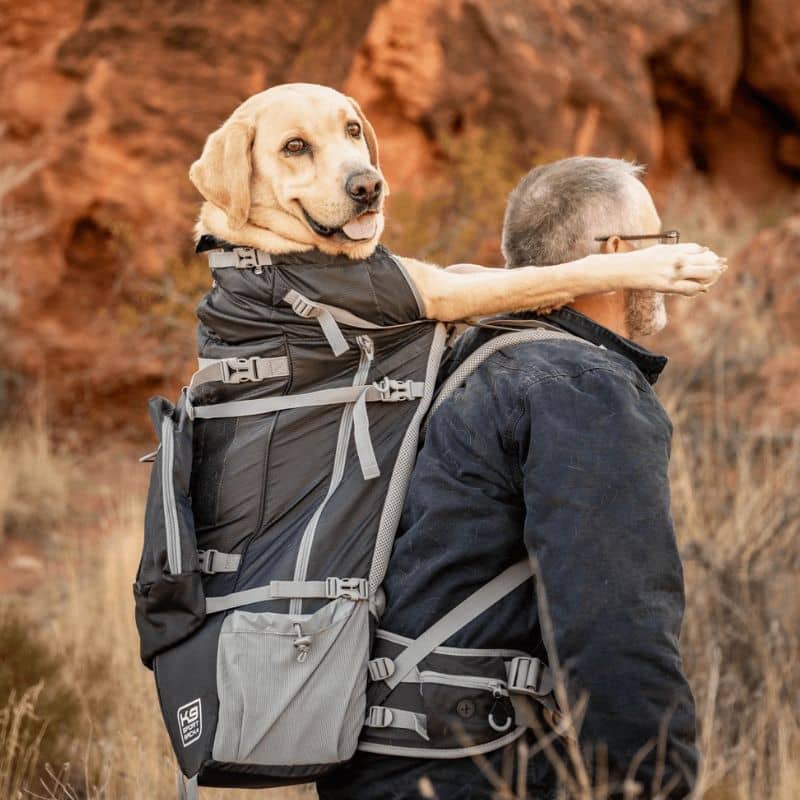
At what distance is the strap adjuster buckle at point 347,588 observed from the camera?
2096mm

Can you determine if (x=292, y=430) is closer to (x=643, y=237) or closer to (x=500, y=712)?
(x=500, y=712)

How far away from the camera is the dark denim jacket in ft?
6.30

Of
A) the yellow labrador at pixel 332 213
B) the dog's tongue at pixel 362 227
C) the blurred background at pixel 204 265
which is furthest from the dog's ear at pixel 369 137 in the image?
the blurred background at pixel 204 265

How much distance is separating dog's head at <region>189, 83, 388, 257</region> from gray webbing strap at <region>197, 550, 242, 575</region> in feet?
2.57

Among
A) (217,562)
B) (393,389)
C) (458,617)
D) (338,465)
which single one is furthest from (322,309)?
(458,617)

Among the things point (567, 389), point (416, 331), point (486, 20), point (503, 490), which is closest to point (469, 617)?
point (503, 490)

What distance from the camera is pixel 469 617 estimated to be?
2.10 meters

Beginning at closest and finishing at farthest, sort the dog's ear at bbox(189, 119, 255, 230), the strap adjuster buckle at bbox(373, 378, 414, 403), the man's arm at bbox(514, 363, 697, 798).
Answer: the man's arm at bbox(514, 363, 697, 798) → the strap adjuster buckle at bbox(373, 378, 414, 403) → the dog's ear at bbox(189, 119, 255, 230)

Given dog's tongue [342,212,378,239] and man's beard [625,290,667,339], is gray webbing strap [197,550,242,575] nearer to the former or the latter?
dog's tongue [342,212,378,239]

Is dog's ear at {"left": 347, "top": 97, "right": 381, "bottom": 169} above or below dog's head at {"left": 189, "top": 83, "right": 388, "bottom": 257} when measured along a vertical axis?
above

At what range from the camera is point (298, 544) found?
2141 millimetres

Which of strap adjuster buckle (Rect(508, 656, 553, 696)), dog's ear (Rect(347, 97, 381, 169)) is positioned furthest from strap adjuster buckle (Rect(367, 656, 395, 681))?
dog's ear (Rect(347, 97, 381, 169))

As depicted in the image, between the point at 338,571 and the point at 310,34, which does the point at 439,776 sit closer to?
the point at 338,571

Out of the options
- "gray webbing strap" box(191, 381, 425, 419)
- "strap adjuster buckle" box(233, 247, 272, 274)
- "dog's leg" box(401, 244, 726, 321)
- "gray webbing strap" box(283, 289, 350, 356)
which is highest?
"strap adjuster buckle" box(233, 247, 272, 274)
